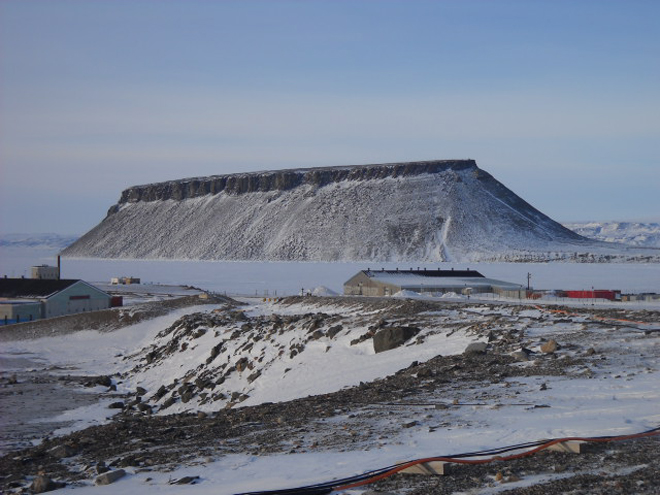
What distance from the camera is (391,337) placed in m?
26.5

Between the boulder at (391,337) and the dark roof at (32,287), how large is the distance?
41617 mm

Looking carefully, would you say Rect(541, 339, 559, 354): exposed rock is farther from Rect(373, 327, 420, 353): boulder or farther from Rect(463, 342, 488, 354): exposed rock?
Rect(373, 327, 420, 353): boulder

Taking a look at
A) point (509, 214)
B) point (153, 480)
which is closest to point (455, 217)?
point (509, 214)

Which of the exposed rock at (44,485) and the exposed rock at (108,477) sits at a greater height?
the exposed rock at (108,477)

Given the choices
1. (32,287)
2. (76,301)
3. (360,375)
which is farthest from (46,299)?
(360,375)

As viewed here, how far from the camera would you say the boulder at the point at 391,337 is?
26250 mm

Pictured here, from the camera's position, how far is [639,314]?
29.4 meters

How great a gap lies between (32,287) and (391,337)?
46.2 metres

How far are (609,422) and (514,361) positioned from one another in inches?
253

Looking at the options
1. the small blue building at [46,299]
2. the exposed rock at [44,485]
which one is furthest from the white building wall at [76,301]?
the exposed rock at [44,485]

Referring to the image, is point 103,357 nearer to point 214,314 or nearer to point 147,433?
point 214,314

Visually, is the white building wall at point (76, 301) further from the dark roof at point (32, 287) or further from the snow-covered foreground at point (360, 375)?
the snow-covered foreground at point (360, 375)

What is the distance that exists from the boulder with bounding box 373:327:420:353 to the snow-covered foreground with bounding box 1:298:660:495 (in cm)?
43

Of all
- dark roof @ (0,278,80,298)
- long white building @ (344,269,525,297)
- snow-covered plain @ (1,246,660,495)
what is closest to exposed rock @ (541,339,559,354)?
snow-covered plain @ (1,246,660,495)
